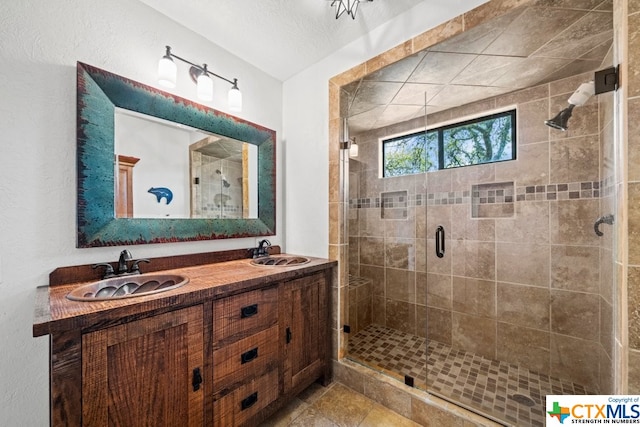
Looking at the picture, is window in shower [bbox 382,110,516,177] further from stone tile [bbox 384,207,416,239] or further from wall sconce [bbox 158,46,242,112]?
wall sconce [bbox 158,46,242,112]

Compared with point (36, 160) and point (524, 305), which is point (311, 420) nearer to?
point (524, 305)

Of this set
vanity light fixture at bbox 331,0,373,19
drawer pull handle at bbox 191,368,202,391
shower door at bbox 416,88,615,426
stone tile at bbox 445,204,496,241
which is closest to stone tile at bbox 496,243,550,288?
shower door at bbox 416,88,615,426

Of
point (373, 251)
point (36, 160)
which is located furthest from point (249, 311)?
point (373, 251)

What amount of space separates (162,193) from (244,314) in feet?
3.05

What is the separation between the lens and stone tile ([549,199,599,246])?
163 cm

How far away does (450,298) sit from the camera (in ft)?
7.43

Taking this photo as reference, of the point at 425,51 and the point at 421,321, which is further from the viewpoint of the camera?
the point at 421,321

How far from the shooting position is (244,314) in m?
1.23

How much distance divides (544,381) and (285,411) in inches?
73.2

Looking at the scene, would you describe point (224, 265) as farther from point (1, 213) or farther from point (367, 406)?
point (367, 406)

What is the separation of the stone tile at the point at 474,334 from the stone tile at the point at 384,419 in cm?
104

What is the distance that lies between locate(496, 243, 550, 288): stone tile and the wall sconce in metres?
2.42

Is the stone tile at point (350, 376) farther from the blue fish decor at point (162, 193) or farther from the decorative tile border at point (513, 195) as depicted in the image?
the blue fish decor at point (162, 193)

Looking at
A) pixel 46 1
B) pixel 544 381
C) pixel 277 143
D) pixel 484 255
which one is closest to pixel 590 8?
pixel 484 255
